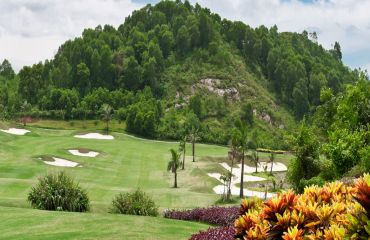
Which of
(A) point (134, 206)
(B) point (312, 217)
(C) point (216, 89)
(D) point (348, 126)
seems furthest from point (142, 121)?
(B) point (312, 217)

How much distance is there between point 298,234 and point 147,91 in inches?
6173

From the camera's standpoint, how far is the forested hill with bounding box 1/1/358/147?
138625 millimetres

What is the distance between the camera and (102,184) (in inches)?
2077

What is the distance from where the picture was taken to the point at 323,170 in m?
36.9

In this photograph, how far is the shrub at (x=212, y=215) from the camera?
1916 cm

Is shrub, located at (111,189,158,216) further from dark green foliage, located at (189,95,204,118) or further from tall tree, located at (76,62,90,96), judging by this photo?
tall tree, located at (76,62,90,96)

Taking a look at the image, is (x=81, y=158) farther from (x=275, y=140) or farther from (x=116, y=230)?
(x=275, y=140)

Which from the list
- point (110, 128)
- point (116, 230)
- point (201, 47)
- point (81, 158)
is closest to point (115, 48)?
point (201, 47)

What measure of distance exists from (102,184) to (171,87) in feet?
389

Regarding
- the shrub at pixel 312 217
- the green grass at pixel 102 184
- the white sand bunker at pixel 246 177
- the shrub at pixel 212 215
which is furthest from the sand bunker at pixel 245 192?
the shrub at pixel 312 217

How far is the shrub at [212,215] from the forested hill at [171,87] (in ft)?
330

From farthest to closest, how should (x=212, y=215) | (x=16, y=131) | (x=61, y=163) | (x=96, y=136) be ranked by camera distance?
(x=96, y=136) < (x=16, y=131) < (x=61, y=163) < (x=212, y=215)

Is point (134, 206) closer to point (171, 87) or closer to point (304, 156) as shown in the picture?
point (304, 156)

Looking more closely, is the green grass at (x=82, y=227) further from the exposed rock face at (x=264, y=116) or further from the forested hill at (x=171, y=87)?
the exposed rock face at (x=264, y=116)
